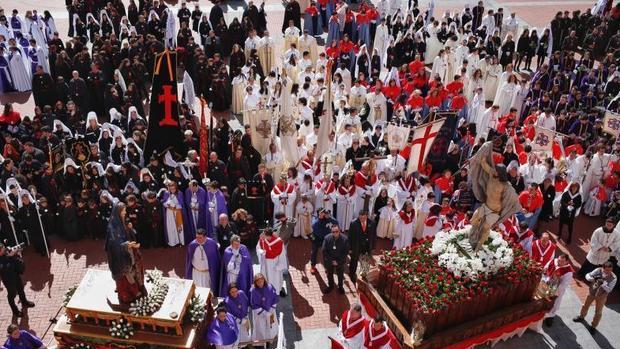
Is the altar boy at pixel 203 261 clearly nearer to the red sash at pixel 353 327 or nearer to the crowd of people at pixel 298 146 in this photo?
the crowd of people at pixel 298 146

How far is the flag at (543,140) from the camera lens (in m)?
16.0

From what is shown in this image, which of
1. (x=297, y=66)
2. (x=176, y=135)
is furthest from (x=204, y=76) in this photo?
(x=176, y=135)

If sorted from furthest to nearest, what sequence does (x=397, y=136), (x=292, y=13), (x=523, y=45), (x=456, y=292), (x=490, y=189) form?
(x=292, y=13) → (x=523, y=45) → (x=397, y=136) → (x=456, y=292) → (x=490, y=189)

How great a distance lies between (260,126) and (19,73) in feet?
31.5

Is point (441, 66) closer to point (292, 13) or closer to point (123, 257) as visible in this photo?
point (292, 13)

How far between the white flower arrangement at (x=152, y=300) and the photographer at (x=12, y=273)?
3491 millimetres

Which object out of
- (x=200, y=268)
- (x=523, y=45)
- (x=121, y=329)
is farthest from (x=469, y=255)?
(x=523, y=45)

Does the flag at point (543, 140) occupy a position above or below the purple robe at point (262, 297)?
above

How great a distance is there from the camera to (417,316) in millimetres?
10922

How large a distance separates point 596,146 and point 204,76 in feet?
38.0

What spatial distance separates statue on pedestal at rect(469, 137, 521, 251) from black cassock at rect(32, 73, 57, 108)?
13597 mm

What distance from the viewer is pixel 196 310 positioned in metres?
10.1

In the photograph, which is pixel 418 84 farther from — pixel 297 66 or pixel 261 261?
pixel 261 261

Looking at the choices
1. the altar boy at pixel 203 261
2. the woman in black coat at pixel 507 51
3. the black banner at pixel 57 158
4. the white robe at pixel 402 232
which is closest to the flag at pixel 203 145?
the altar boy at pixel 203 261
